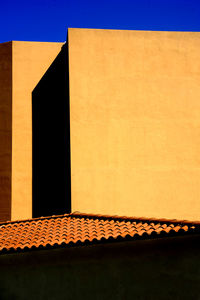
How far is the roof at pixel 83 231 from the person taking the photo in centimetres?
742

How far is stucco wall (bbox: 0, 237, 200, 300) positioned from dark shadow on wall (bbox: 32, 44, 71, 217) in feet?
20.5

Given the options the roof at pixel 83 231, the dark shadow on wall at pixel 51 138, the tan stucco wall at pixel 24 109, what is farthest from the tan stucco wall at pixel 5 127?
the roof at pixel 83 231

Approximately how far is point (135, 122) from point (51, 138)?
12.1 ft

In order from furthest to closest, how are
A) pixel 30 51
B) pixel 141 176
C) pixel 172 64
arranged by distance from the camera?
1. pixel 30 51
2. pixel 172 64
3. pixel 141 176

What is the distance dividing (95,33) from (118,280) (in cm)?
972

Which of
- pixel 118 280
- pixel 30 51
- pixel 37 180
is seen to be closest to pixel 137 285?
pixel 118 280

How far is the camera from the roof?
742cm

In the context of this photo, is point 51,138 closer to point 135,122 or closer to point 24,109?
point 24,109

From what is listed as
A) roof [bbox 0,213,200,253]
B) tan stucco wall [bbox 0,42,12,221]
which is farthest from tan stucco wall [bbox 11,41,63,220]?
roof [bbox 0,213,200,253]

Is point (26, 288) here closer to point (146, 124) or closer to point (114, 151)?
point (114, 151)

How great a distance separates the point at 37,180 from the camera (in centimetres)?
1496

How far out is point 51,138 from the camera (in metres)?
15.3

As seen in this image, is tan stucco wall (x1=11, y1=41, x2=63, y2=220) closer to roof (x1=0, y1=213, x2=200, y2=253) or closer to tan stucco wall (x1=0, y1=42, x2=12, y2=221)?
tan stucco wall (x1=0, y1=42, x2=12, y2=221)

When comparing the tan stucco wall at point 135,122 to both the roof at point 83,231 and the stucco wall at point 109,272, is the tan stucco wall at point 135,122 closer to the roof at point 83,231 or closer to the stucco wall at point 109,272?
the roof at point 83,231
